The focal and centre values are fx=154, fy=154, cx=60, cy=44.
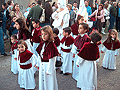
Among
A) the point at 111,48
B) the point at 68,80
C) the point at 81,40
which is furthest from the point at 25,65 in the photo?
the point at 111,48

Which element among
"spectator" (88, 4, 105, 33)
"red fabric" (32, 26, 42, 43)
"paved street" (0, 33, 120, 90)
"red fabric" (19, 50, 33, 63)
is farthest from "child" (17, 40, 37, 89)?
"spectator" (88, 4, 105, 33)

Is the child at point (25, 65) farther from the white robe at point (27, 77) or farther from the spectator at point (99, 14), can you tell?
the spectator at point (99, 14)

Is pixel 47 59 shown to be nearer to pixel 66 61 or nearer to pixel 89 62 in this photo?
pixel 89 62

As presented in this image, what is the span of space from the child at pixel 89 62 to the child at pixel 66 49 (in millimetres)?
986

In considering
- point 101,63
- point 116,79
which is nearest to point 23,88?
point 116,79

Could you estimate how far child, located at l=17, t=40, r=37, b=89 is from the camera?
361 centimetres

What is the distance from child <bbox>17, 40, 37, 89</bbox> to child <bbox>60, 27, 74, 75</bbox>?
3.89ft

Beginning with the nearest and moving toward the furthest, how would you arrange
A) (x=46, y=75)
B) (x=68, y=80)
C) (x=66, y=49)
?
(x=46, y=75) → (x=68, y=80) → (x=66, y=49)

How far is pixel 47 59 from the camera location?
3.24 metres

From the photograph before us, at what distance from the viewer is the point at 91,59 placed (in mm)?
3418

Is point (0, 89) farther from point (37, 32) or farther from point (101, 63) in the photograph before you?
point (101, 63)

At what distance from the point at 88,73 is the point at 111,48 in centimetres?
188

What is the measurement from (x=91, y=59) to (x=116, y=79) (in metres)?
1.58

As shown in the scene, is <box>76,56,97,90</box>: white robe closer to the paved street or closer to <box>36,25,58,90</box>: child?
the paved street
